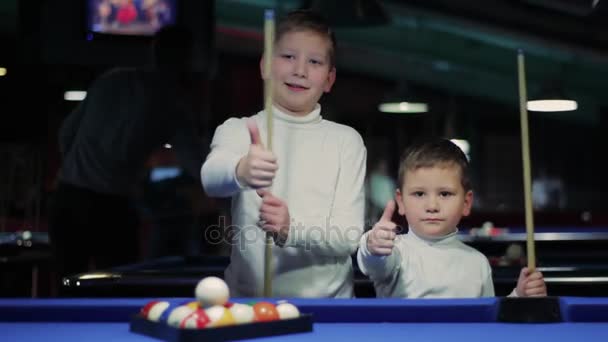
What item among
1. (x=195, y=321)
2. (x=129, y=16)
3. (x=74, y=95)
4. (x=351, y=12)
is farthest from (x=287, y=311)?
(x=74, y=95)

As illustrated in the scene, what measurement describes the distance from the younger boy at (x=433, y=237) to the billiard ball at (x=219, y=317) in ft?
2.20

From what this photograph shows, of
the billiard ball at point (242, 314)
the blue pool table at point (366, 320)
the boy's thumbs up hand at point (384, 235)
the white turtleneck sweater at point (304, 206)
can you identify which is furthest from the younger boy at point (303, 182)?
the billiard ball at point (242, 314)

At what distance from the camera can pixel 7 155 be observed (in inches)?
276

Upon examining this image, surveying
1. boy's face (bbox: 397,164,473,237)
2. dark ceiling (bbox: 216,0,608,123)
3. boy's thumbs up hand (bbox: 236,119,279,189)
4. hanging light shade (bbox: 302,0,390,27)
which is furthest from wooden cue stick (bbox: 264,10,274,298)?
dark ceiling (bbox: 216,0,608,123)

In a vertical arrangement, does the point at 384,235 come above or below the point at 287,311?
above

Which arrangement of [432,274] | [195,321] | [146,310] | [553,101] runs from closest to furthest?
[195,321], [146,310], [432,274], [553,101]

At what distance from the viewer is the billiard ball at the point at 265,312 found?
1.40m

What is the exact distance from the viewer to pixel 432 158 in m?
2.12

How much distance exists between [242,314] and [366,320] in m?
0.28

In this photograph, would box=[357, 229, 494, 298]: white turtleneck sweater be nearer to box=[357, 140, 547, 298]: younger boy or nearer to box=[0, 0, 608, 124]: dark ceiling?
box=[357, 140, 547, 298]: younger boy

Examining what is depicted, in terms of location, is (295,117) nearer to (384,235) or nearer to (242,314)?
(384,235)

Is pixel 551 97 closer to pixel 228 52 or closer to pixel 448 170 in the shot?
pixel 228 52

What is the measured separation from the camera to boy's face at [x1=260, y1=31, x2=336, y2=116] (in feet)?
7.13

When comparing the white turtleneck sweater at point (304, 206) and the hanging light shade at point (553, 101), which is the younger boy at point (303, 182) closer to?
the white turtleneck sweater at point (304, 206)
